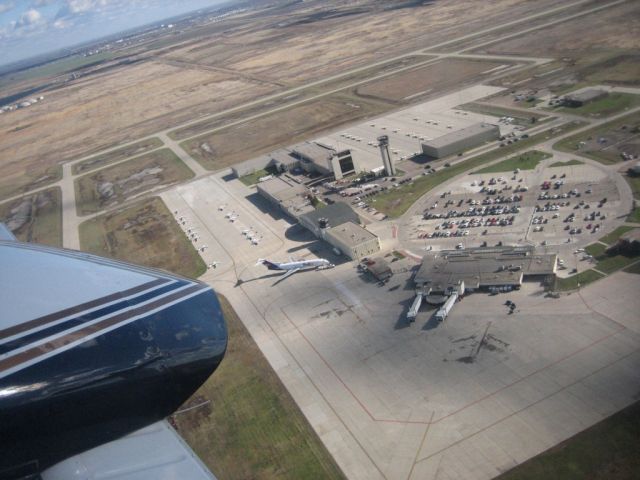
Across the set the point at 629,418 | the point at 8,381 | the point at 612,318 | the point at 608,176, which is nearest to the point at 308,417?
the point at 629,418

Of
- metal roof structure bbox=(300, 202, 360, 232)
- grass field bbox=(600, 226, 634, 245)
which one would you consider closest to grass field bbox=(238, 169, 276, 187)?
metal roof structure bbox=(300, 202, 360, 232)

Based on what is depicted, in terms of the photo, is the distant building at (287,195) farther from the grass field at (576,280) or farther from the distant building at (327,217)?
the grass field at (576,280)

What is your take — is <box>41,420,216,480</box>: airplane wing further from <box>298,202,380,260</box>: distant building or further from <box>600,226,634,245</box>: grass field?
<box>600,226,634,245</box>: grass field

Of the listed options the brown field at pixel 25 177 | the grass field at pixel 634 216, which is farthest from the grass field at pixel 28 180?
the grass field at pixel 634 216

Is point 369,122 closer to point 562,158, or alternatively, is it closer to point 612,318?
point 562,158

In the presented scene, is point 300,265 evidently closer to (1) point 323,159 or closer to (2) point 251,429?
(2) point 251,429

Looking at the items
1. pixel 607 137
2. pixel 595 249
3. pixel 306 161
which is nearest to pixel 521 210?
pixel 595 249

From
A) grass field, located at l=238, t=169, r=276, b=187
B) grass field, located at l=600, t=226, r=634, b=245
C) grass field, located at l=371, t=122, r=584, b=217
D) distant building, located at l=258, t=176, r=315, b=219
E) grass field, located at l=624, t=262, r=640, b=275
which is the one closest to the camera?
grass field, located at l=624, t=262, r=640, b=275
